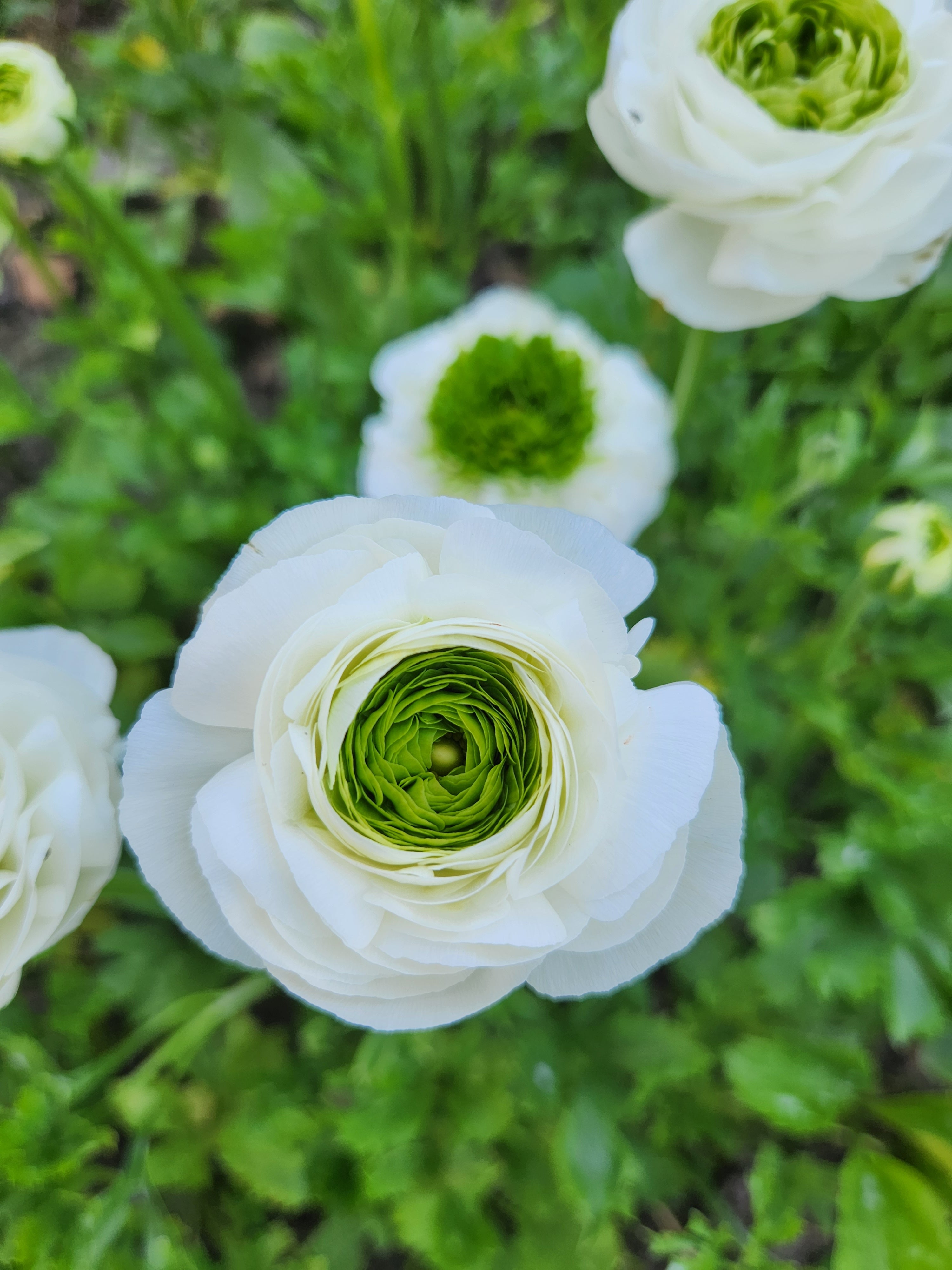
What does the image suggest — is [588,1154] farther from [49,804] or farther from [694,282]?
[694,282]

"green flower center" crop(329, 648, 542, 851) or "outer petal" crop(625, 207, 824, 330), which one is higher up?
"outer petal" crop(625, 207, 824, 330)

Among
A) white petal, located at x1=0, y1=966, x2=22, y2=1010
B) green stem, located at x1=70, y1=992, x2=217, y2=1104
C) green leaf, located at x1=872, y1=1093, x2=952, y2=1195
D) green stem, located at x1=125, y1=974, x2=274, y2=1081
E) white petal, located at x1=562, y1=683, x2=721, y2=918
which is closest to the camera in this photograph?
white petal, located at x1=562, y1=683, x2=721, y2=918

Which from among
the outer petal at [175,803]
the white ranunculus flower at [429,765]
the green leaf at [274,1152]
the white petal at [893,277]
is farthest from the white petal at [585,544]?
the green leaf at [274,1152]

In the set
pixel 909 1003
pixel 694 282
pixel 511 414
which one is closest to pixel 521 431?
pixel 511 414

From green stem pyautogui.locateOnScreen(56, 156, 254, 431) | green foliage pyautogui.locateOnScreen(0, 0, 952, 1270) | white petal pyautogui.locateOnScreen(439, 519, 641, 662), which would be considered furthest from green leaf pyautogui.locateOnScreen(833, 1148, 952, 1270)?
green stem pyautogui.locateOnScreen(56, 156, 254, 431)

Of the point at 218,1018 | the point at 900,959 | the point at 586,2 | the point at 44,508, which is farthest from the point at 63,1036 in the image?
the point at 586,2

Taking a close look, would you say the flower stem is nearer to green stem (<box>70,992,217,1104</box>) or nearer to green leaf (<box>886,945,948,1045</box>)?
green stem (<box>70,992,217,1104</box>)

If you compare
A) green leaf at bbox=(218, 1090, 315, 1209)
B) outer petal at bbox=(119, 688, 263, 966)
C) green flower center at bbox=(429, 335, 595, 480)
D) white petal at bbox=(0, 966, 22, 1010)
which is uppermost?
green flower center at bbox=(429, 335, 595, 480)
